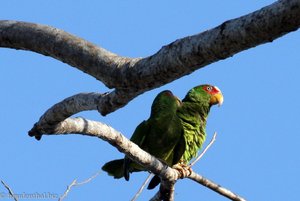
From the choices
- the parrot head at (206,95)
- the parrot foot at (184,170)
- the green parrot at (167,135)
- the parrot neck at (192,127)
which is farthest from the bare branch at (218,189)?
the parrot head at (206,95)

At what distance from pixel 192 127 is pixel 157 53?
12.3 feet

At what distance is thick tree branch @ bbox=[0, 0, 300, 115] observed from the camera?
1.97m

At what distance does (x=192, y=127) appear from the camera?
6.10 meters

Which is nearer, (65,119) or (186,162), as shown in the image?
(65,119)

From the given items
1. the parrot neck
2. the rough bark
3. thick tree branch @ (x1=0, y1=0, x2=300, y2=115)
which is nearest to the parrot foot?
the parrot neck

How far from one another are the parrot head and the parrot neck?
0.15 m

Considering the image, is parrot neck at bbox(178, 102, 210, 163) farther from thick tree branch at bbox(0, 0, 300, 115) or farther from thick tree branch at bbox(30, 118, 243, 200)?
thick tree branch at bbox(0, 0, 300, 115)

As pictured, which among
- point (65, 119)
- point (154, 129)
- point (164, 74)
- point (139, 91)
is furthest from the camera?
point (154, 129)

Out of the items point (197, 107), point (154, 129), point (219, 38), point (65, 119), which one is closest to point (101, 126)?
point (65, 119)

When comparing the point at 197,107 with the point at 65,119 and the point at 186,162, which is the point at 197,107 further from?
the point at 65,119

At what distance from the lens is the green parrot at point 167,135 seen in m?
5.86

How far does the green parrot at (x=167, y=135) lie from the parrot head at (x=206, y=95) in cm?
33

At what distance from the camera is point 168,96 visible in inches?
236

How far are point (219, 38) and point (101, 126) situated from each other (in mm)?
1343
